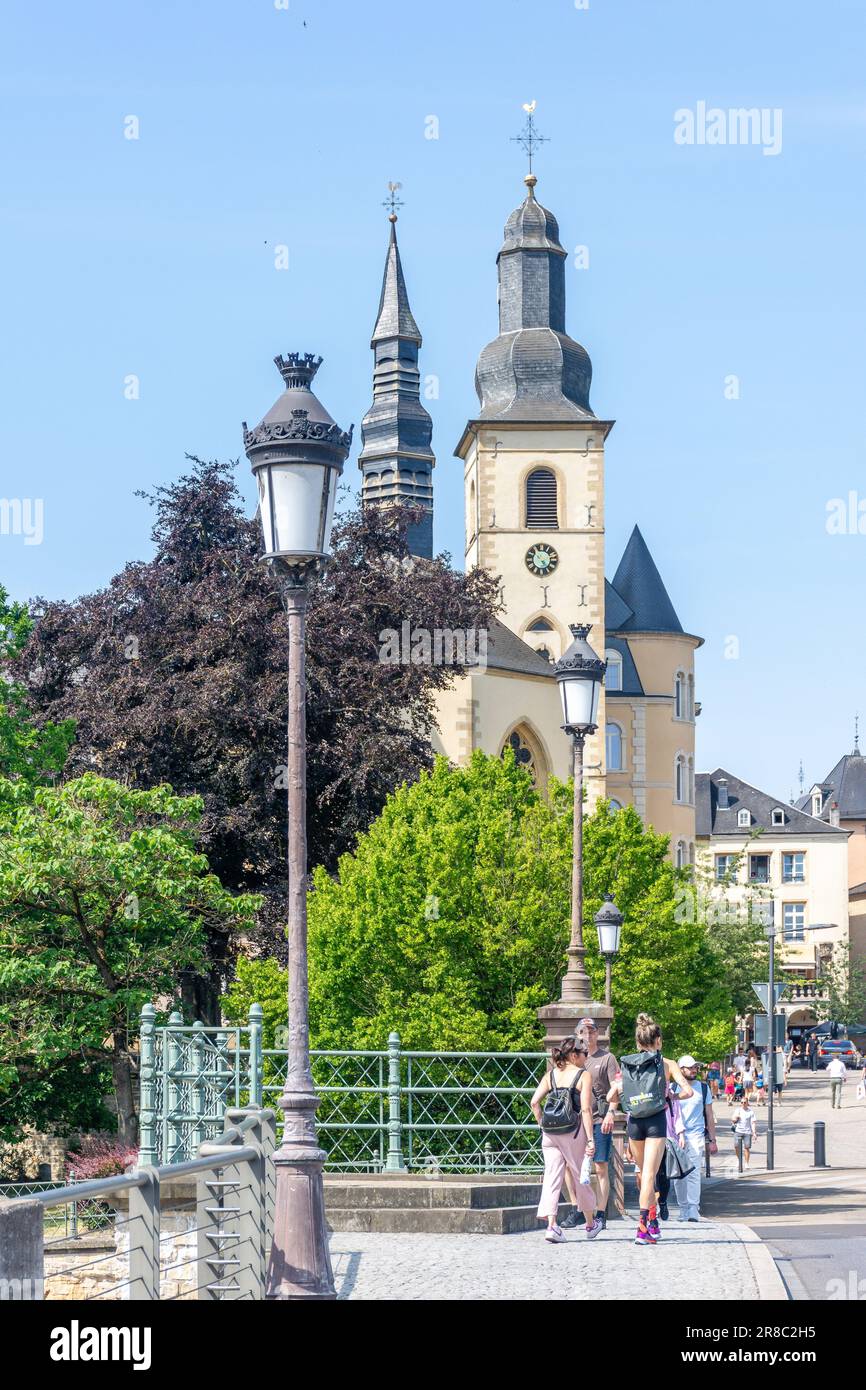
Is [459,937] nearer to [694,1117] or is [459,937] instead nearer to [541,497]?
[694,1117]

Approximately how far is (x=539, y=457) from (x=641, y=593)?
30.6 ft

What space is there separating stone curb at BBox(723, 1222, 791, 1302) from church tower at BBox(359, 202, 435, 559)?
87.1 metres

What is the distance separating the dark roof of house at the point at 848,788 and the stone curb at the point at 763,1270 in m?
103

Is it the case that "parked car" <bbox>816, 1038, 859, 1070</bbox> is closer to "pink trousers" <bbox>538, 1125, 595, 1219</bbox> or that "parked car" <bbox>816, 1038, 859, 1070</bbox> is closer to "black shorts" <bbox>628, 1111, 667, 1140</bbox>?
"pink trousers" <bbox>538, 1125, 595, 1219</bbox>

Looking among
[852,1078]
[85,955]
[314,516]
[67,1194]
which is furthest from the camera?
[852,1078]

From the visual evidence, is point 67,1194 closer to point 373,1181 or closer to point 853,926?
point 373,1181

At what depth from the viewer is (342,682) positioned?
35.9 metres

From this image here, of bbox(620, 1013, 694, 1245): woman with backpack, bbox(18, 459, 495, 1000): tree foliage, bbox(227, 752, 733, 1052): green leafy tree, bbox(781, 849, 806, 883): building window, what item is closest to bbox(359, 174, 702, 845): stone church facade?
bbox(18, 459, 495, 1000): tree foliage

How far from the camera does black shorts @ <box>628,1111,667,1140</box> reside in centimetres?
1329

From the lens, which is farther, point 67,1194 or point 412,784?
point 412,784

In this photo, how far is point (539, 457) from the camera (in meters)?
66.6

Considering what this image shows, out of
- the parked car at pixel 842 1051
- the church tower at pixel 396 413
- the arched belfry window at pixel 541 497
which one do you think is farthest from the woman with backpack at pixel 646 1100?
the church tower at pixel 396 413

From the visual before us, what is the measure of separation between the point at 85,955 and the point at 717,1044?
1080 centimetres
